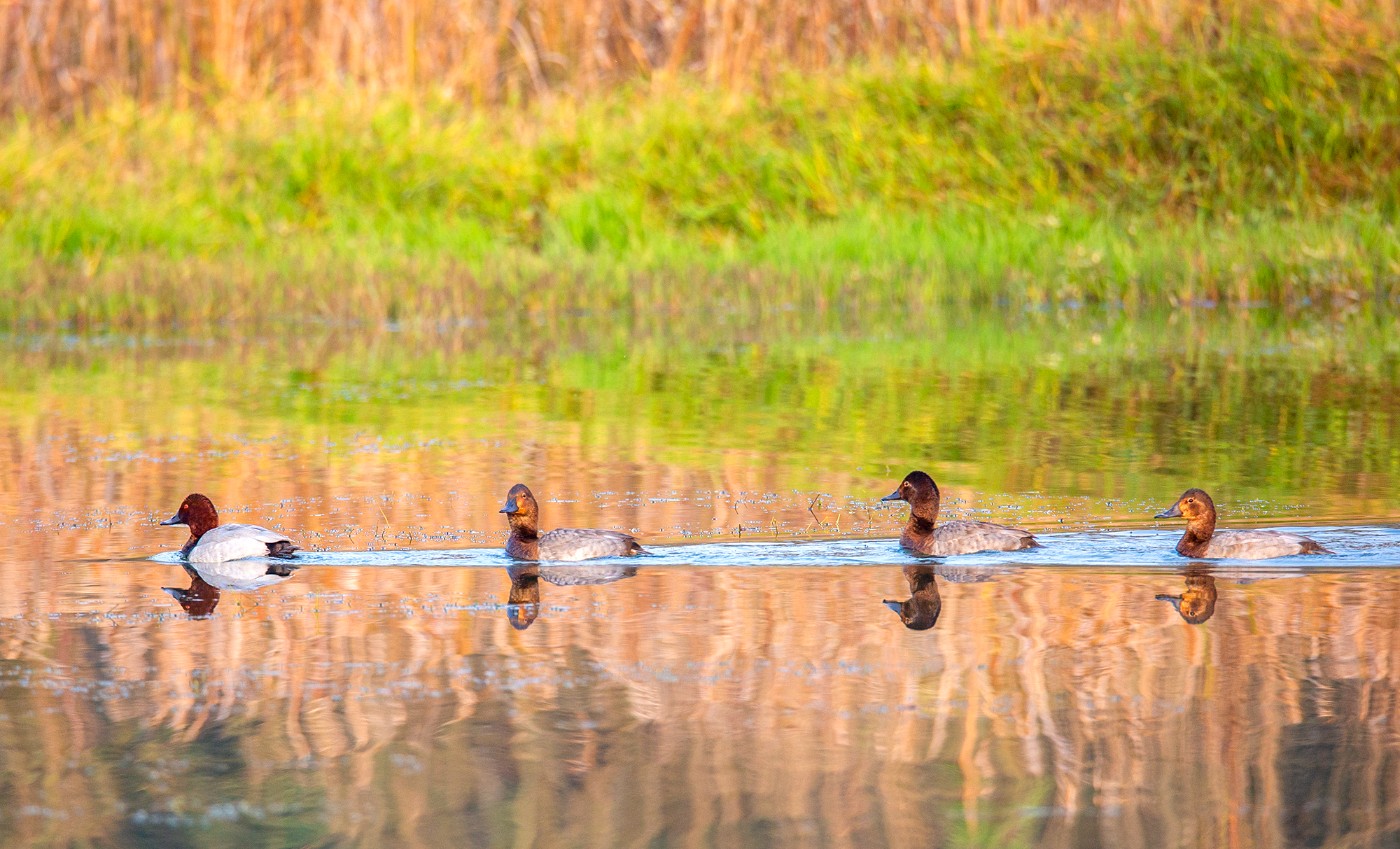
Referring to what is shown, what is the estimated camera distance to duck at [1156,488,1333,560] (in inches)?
268

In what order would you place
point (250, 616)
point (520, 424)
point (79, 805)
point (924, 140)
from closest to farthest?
point (79, 805), point (250, 616), point (520, 424), point (924, 140)

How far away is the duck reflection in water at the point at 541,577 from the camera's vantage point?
6375 millimetres

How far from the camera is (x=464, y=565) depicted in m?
7.01

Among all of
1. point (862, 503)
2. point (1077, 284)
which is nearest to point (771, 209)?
point (1077, 284)

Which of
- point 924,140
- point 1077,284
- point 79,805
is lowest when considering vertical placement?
point 79,805

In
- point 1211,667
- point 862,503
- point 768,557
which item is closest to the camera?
point 1211,667

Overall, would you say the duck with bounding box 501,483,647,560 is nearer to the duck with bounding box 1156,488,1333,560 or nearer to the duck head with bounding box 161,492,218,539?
the duck head with bounding box 161,492,218,539

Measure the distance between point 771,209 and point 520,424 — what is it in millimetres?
8494

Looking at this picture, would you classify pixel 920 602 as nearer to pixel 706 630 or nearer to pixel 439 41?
pixel 706 630

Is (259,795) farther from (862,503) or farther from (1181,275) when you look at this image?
(1181,275)

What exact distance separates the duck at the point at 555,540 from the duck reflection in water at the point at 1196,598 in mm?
1740

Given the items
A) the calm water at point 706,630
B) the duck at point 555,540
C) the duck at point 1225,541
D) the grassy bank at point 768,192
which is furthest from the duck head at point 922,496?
the grassy bank at point 768,192

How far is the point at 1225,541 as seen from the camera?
6852 millimetres

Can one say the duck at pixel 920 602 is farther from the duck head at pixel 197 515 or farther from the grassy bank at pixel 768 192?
the grassy bank at pixel 768 192
